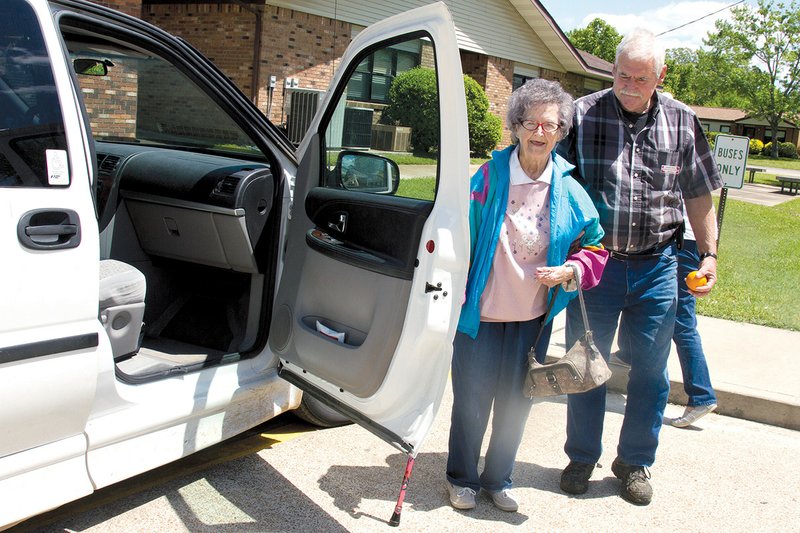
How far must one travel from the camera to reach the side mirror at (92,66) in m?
3.93

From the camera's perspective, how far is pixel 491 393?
3518 mm

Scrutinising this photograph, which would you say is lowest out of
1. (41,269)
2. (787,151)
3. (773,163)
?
(41,269)

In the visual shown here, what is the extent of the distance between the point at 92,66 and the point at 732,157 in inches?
A: 212

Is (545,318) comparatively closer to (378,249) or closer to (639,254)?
(639,254)

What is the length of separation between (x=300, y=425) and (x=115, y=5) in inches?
377

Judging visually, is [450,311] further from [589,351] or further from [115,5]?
[115,5]

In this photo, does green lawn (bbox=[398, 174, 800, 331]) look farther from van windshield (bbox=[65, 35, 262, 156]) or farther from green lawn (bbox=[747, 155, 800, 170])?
green lawn (bbox=[747, 155, 800, 170])

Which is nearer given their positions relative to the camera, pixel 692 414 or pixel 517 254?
pixel 517 254

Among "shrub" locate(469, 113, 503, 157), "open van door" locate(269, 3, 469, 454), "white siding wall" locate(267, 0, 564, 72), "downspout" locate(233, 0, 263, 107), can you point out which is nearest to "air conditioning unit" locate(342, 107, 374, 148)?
"open van door" locate(269, 3, 469, 454)

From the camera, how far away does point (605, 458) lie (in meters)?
4.30

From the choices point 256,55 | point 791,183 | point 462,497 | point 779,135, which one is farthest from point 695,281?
point 779,135

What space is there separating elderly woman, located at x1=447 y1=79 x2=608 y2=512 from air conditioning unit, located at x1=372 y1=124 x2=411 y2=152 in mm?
359

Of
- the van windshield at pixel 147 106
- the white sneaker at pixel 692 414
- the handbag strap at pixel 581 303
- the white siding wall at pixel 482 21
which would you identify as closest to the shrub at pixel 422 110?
the handbag strap at pixel 581 303

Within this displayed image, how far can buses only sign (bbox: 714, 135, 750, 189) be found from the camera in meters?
7.02
